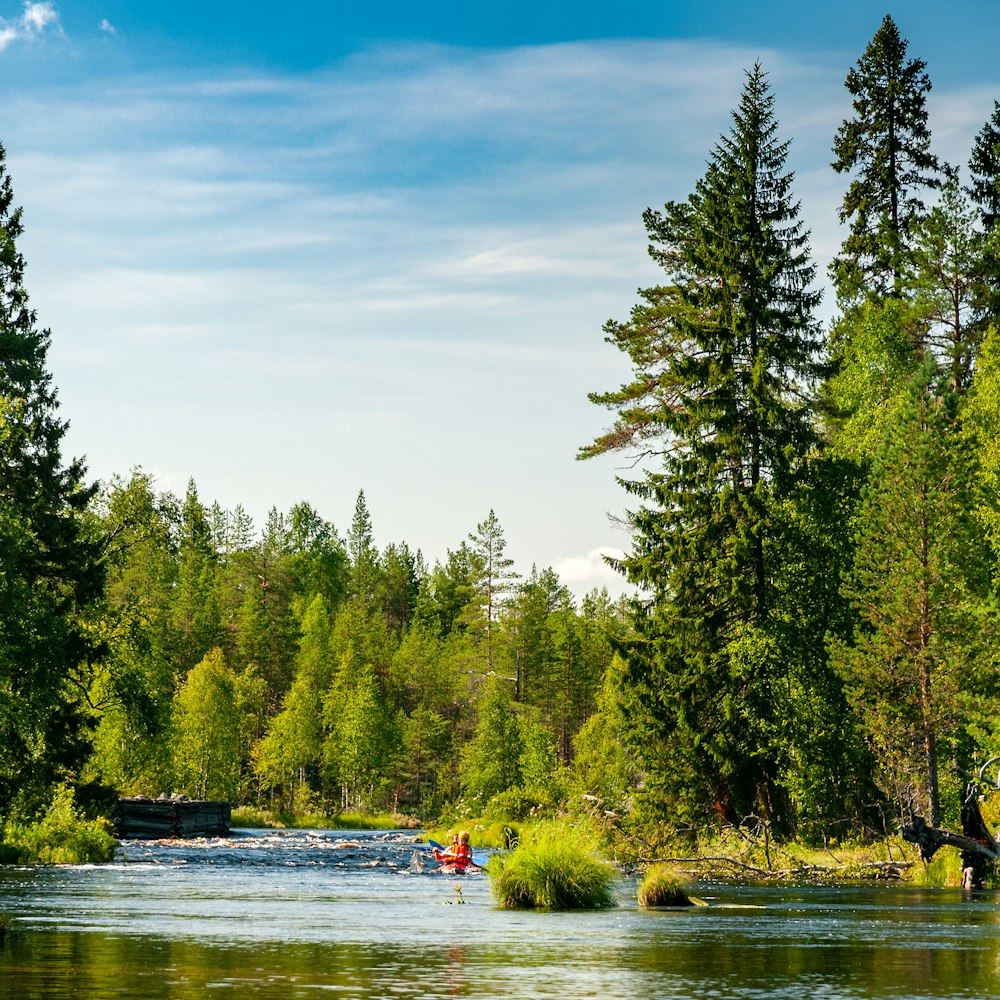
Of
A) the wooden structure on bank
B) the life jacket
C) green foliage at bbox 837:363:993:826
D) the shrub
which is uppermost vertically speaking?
green foliage at bbox 837:363:993:826

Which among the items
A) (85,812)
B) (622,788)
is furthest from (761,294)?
(85,812)

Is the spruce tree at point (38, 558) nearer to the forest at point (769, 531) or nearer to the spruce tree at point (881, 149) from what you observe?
the forest at point (769, 531)

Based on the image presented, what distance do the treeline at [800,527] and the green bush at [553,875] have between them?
14915mm

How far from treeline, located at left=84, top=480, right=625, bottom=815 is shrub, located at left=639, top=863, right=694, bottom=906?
164ft

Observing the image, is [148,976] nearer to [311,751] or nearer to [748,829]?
[748,829]

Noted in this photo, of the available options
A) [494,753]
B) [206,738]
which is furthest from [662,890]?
[206,738]

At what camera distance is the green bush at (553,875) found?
28.2 meters

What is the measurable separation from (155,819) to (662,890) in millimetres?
43727

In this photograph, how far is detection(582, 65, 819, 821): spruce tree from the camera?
46.7m

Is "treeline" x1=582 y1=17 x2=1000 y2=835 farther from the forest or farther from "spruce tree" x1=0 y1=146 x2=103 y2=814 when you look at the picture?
"spruce tree" x1=0 y1=146 x2=103 y2=814

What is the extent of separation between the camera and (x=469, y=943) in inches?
813

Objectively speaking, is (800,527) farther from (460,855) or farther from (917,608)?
(460,855)

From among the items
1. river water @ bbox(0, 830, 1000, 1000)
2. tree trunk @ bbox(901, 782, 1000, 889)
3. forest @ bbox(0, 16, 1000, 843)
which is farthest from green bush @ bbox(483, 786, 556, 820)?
tree trunk @ bbox(901, 782, 1000, 889)

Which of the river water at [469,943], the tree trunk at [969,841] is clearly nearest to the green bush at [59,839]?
the river water at [469,943]
